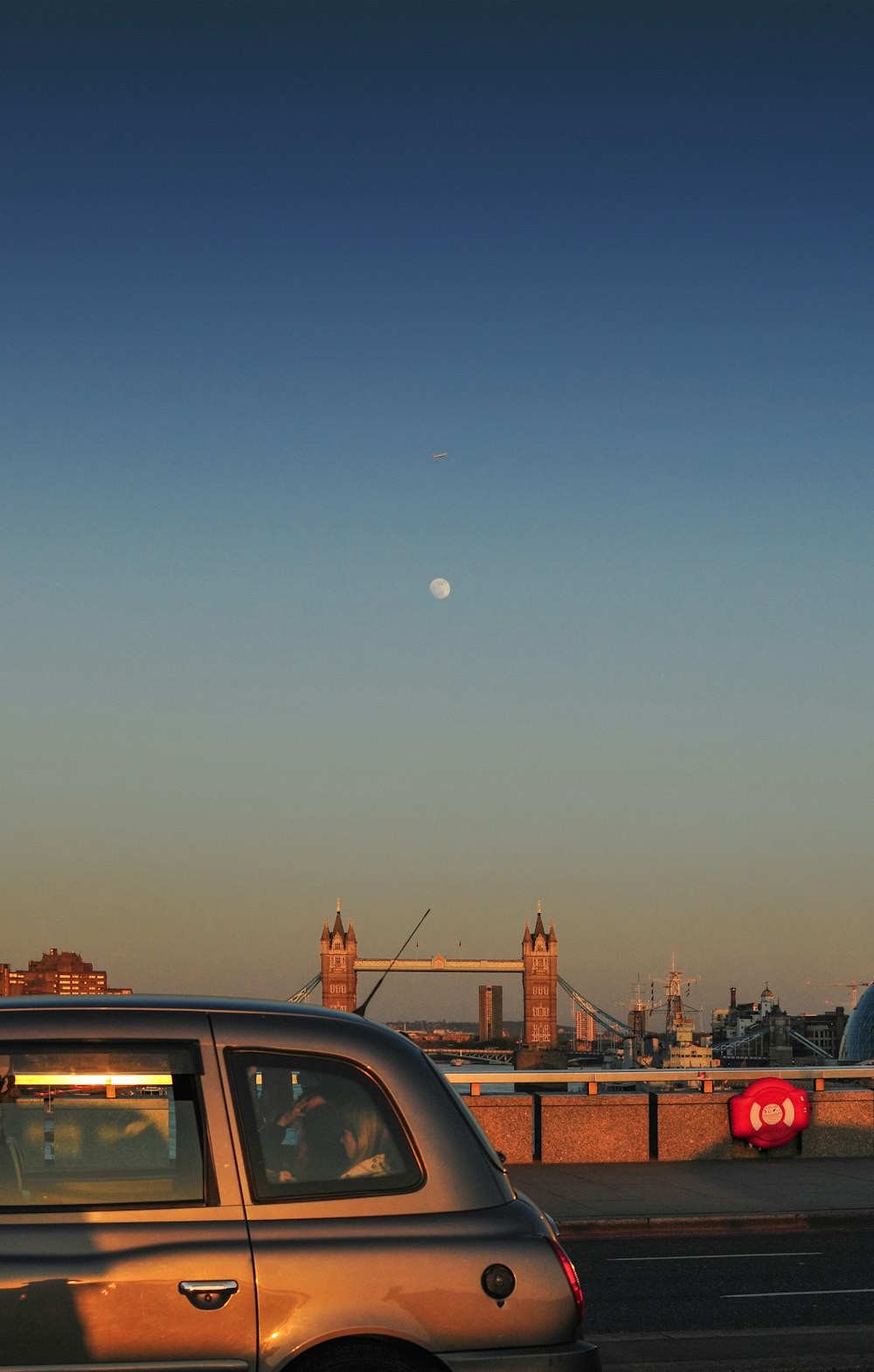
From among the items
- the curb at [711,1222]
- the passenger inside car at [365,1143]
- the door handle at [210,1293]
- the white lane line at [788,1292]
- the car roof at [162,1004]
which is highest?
the car roof at [162,1004]

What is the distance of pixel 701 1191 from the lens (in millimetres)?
16516

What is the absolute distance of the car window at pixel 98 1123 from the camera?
4.82 metres

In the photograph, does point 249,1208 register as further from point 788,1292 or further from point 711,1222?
point 711,1222

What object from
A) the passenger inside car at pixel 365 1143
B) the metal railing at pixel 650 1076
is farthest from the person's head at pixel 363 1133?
the metal railing at pixel 650 1076

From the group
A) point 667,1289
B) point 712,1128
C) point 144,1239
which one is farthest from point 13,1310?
point 712,1128

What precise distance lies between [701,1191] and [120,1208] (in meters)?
12.9

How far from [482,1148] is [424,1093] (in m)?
0.27

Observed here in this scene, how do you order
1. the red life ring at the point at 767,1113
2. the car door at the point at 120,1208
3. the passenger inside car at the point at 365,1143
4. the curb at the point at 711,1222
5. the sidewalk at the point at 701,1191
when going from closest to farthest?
the car door at the point at 120,1208 → the passenger inside car at the point at 365,1143 → the curb at the point at 711,1222 → the sidewalk at the point at 701,1191 → the red life ring at the point at 767,1113

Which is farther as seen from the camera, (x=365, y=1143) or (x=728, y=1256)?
(x=728, y=1256)

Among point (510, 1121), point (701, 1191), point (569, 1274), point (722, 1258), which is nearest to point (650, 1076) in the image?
point (510, 1121)

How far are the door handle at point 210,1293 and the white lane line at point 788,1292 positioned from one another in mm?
7194

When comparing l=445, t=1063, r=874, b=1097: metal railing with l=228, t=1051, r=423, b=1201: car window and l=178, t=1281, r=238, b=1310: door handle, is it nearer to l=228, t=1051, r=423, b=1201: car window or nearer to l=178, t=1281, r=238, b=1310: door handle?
l=228, t=1051, r=423, b=1201: car window

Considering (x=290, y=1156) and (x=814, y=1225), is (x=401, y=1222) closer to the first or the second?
(x=290, y=1156)

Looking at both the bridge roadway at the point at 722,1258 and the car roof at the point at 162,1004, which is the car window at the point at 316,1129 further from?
the bridge roadway at the point at 722,1258
